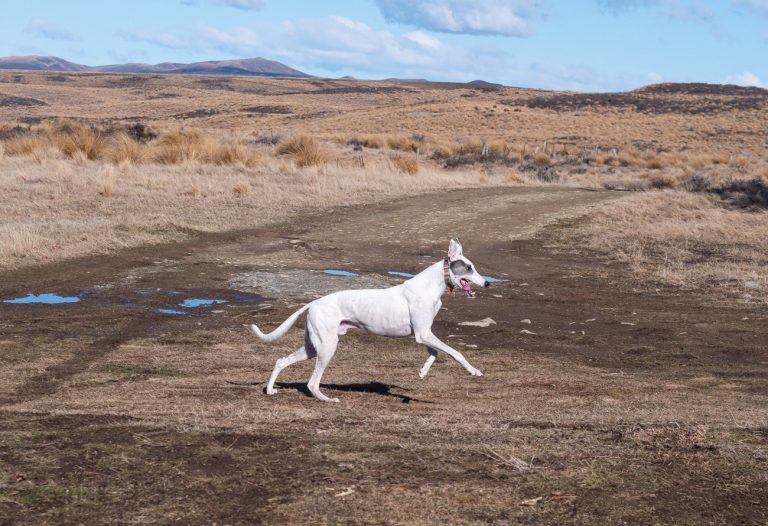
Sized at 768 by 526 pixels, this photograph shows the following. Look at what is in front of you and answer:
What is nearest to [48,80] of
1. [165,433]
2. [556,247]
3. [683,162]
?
[683,162]

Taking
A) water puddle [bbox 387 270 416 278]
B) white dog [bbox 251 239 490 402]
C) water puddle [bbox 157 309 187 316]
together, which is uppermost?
white dog [bbox 251 239 490 402]

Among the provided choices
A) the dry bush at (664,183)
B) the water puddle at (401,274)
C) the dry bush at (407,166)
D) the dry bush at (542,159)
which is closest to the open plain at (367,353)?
the water puddle at (401,274)

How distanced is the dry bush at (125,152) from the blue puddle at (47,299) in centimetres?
1521

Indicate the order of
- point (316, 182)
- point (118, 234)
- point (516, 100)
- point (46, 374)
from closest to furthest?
point (46, 374)
point (118, 234)
point (316, 182)
point (516, 100)

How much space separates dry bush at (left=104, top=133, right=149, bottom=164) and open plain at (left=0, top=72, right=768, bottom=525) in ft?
1.03

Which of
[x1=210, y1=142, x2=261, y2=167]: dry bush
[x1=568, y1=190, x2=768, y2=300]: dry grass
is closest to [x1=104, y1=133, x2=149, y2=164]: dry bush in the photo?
[x1=210, y1=142, x2=261, y2=167]: dry bush

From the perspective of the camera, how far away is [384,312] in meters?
7.98

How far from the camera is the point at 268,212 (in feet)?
75.3

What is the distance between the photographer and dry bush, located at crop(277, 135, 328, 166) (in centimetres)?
3243

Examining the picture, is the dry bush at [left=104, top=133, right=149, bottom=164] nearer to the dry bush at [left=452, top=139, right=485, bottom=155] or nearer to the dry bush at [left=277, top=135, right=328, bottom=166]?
the dry bush at [left=277, top=135, right=328, bottom=166]

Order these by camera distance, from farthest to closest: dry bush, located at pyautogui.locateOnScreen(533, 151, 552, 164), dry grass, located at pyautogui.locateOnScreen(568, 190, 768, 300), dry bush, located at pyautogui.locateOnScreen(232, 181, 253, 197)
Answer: dry bush, located at pyautogui.locateOnScreen(533, 151, 552, 164)
dry bush, located at pyautogui.locateOnScreen(232, 181, 253, 197)
dry grass, located at pyautogui.locateOnScreen(568, 190, 768, 300)

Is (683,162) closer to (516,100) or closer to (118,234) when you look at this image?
(118,234)

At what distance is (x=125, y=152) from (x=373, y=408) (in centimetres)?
2288

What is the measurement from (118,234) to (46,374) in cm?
942
